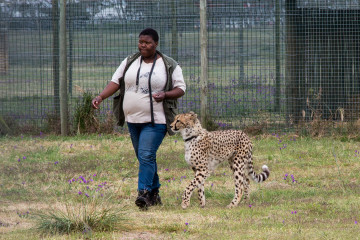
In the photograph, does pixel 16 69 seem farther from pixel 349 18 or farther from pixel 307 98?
pixel 349 18

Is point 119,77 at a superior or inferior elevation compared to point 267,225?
superior

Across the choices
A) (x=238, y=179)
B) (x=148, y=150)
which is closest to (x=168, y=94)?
(x=148, y=150)

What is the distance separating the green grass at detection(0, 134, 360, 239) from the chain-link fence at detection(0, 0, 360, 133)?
0.83 m


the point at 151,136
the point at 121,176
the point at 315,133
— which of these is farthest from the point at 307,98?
the point at 151,136

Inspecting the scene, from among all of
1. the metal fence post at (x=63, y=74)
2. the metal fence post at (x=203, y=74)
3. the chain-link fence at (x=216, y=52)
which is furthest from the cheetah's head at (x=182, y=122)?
the metal fence post at (x=63, y=74)

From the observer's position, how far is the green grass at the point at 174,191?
5.83 meters

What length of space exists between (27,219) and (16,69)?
6249 millimetres

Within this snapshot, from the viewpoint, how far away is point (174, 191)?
25.8 ft

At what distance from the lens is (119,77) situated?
6.90 metres

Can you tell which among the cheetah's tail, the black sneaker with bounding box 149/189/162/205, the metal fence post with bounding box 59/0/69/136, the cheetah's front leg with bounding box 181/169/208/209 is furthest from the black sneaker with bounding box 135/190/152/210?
the metal fence post with bounding box 59/0/69/136

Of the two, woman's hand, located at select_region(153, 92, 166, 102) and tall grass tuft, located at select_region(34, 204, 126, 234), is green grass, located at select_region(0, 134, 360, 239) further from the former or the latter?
woman's hand, located at select_region(153, 92, 166, 102)

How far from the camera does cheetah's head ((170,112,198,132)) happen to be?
6.94 m

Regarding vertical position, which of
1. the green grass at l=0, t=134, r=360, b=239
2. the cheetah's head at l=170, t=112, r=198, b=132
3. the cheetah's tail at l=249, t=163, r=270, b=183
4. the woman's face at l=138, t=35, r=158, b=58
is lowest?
the green grass at l=0, t=134, r=360, b=239

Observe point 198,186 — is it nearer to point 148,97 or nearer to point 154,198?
point 154,198
